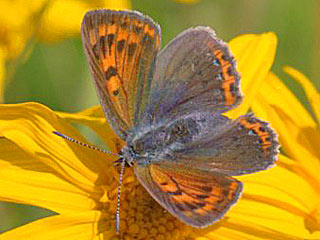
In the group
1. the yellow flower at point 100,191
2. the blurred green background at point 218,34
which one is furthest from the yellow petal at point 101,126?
the blurred green background at point 218,34

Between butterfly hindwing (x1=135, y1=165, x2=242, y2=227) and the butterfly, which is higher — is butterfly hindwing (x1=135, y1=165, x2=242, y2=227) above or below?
below

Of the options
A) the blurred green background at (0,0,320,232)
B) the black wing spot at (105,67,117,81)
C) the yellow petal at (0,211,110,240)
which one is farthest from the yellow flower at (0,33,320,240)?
the blurred green background at (0,0,320,232)

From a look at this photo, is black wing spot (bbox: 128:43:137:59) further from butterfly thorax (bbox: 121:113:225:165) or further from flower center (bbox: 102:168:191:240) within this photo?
flower center (bbox: 102:168:191:240)

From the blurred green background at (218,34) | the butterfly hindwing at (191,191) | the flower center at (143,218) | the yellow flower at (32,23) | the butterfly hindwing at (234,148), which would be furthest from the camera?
the blurred green background at (218,34)

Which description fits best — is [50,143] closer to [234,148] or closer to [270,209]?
[234,148]

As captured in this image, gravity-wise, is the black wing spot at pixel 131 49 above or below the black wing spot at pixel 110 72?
above

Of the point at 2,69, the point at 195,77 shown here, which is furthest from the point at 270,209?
the point at 2,69

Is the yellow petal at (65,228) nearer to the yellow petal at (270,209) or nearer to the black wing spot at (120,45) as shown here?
the yellow petal at (270,209)

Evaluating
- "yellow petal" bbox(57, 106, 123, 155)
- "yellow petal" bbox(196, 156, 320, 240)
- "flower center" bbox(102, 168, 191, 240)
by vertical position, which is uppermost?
"yellow petal" bbox(57, 106, 123, 155)
